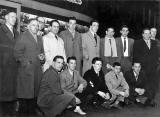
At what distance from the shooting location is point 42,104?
411 cm

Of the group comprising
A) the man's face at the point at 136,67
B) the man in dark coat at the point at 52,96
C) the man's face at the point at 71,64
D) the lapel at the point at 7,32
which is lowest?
the man in dark coat at the point at 52,96

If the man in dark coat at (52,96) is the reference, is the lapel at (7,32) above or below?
above

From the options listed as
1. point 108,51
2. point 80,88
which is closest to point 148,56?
point 108,51

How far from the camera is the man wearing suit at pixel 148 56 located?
5703mm

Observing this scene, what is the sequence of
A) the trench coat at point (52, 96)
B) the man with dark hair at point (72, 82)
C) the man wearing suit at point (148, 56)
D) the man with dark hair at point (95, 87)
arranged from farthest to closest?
the man wearing suit at point (148, 56), the man with dark hair at point (95, 87), the man with dark hair at point (72, 82), the trench coat at point (52, 96)

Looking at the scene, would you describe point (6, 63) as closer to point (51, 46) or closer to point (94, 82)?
point (51, 46)

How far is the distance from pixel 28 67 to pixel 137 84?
96.8 inches

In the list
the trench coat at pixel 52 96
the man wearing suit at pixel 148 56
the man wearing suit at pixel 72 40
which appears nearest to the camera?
the trench coat at pixel 52 96

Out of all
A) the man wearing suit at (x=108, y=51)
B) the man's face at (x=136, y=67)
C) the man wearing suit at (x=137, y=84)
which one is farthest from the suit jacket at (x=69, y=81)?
the man's face at (x=136, y=67)

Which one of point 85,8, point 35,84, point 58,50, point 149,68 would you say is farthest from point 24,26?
point 85,8

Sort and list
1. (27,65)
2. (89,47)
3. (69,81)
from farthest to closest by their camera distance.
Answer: (89,47) → (69,81) → (27,65)

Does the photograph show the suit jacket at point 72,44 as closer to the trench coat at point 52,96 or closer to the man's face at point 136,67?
the trench coat at point 52,96

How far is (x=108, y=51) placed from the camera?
221 inches

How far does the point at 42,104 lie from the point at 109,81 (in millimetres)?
1560
